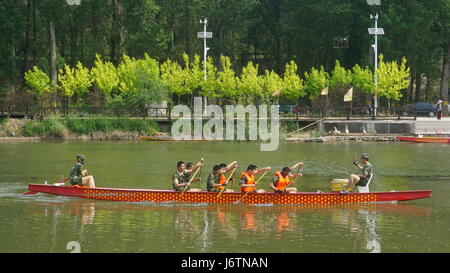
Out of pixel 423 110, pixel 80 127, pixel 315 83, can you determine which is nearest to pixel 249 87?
pixel 315 83

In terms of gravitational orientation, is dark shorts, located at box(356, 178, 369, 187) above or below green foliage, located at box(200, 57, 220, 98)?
below

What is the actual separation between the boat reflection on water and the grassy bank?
34474 millimetres

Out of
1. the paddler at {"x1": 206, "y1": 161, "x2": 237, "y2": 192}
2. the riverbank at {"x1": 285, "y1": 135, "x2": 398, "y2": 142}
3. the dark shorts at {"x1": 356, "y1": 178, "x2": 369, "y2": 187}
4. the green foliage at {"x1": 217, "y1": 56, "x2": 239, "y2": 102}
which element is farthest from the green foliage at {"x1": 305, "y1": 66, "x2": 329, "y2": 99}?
the paddler at {"x1": 206, "y1": 161, "x2": 237, "y2": 192}

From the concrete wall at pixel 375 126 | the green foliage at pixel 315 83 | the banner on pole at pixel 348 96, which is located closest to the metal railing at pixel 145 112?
the banner on pole at pixel 348 96

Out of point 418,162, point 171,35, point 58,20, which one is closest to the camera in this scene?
point 418,162

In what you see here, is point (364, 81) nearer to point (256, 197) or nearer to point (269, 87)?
point (269, 87)

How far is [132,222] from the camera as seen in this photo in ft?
100.0

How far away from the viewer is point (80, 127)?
68938 millimetres

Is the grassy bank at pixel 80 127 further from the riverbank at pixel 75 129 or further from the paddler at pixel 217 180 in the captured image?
the paddler at pixel 217 180

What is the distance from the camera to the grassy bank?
6869 cm

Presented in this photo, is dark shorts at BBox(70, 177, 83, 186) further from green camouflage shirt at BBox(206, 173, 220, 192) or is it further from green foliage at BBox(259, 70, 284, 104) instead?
green foliage at BBox(259, 70, 284, 104)

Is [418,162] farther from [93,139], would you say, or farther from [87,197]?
[93,139]
